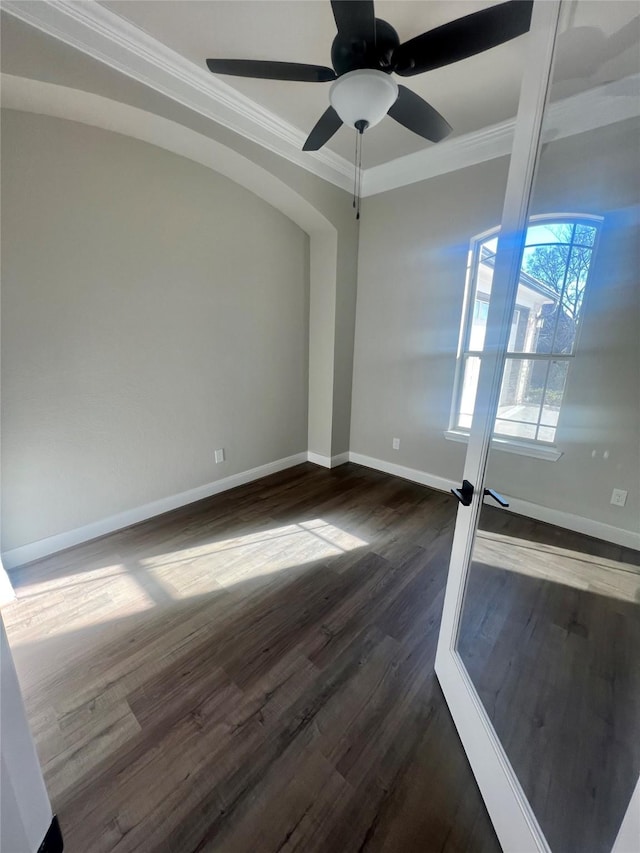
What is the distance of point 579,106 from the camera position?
1182mm

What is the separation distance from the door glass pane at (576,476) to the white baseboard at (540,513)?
2cm

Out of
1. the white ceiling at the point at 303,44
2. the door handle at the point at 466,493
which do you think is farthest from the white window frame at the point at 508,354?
the white ceiling at the point at 303,44

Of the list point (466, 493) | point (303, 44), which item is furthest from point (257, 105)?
point (466, 493)

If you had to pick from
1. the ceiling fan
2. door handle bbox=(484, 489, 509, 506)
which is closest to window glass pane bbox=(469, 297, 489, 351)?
the ceiling fan

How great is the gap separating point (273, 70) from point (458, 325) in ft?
7.10

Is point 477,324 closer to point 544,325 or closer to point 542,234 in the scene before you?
point 544,325

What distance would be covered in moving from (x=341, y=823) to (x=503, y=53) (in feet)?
11.4

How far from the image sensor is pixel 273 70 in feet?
4.95

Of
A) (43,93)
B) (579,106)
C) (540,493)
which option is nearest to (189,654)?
(540,493)

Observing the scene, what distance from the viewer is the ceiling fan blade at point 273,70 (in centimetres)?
148

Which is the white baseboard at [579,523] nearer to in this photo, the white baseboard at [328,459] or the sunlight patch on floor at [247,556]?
the sunlight patch on floor at [247,556]

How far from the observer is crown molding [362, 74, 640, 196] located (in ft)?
3.72

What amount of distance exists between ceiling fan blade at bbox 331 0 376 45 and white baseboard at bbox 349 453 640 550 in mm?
1813

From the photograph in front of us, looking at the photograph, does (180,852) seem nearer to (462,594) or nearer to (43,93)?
(462,594)
